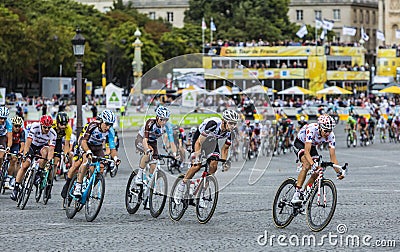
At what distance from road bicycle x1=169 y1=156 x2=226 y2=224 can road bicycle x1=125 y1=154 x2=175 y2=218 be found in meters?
0.45

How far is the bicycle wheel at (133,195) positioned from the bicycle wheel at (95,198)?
961 millimetres

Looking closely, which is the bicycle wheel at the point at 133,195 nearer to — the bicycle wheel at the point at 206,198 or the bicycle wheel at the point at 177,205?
the bicycle wheel at the point at 177,205

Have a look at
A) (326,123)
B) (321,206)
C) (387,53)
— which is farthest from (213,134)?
(387,53)

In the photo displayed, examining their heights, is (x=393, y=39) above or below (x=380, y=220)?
above

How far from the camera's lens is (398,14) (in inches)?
6137

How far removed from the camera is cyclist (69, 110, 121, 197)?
16.7m

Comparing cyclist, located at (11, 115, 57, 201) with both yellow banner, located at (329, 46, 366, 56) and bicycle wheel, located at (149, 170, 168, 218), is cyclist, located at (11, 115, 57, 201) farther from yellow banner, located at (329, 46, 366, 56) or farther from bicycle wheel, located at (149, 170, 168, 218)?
yellow banner, located at (329, 46, 366, 56)

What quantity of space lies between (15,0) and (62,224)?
93.0 m

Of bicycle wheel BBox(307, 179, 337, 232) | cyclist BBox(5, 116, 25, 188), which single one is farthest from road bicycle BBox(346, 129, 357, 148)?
bicycle wheel BBox(307, 179, 337, 232)

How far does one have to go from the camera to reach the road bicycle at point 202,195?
15750 mm

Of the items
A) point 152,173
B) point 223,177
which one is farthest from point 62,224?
point 223,177

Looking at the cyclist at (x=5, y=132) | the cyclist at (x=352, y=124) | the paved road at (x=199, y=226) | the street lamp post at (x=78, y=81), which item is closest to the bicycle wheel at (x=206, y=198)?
the paved road at (x=199, y=226)

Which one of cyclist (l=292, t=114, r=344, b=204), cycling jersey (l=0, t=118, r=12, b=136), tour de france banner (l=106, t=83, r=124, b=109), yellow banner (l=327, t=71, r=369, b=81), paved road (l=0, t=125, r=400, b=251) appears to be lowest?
paved road (l=0, t=125, r=400, b=251)

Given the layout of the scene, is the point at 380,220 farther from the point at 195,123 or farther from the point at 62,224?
the point at 195,123
